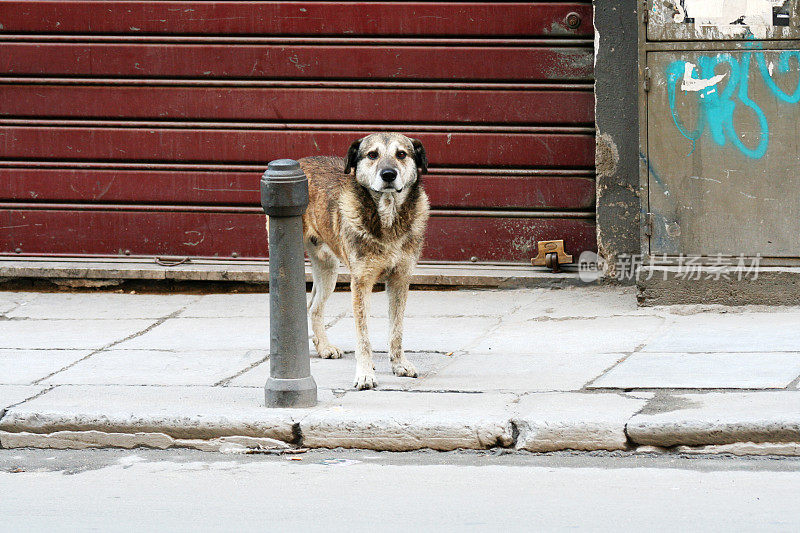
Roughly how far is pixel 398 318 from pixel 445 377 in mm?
482

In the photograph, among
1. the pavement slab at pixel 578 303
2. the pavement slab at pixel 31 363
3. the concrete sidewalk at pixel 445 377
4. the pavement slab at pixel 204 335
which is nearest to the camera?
the concrete sidewalk at pixel 445 377

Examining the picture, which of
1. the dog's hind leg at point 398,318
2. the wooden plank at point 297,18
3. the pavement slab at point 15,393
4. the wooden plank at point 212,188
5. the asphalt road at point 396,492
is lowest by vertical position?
the asphalt road at point 396,492

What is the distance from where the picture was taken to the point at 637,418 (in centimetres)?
567

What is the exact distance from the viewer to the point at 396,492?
5133mm

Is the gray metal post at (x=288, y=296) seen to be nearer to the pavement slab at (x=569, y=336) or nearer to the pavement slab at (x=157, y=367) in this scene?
the pavement slab at (x=157, y=367)

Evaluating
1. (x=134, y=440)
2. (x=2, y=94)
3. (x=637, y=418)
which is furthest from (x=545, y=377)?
(x=2, y=94)

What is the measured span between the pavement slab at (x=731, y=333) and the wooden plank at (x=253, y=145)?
1.72 m

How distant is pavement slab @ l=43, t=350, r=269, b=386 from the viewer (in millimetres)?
6938

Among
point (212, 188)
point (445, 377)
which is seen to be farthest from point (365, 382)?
point (212, 188)

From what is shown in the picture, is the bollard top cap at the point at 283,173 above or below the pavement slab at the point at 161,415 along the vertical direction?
above

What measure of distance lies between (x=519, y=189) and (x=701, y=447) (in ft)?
13.1

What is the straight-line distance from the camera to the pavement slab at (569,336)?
745cm

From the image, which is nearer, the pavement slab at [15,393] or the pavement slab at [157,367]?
the pavement slab at [15,393]

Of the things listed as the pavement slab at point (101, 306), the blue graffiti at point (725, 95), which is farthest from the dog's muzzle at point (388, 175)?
the pavement slab at point (101, 306)
